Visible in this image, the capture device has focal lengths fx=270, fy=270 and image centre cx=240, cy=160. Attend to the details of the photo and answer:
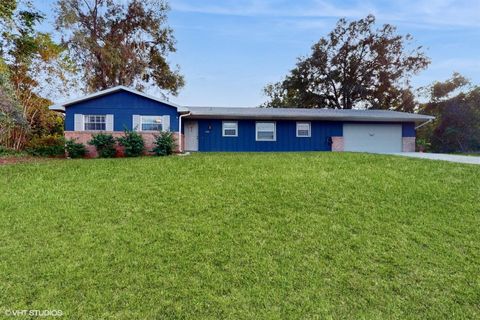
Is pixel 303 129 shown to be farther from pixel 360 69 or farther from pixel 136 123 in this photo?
pixel 360 69

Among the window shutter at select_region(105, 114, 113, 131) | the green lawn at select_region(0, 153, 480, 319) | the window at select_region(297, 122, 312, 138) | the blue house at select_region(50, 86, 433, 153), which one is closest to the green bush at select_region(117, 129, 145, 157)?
the blue house at select_region(50, 86, 433, 153)

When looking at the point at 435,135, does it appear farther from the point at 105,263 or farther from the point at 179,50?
the point at 105,263

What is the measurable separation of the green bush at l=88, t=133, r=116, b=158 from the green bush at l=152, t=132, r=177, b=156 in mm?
1947

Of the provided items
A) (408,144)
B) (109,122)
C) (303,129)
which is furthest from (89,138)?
(408,144)

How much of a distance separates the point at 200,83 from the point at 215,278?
20.3 metres

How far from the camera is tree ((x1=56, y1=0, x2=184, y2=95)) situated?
19.0 metres

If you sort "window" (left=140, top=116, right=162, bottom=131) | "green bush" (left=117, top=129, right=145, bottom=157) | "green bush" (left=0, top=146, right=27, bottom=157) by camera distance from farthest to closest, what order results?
"window" (left=140, top=116, right=162, bottom=131) → "green bush" (left=117, top=129, right=145, bottom=157) → "green bush" (left=0, top=146, right=27, bottom=157)

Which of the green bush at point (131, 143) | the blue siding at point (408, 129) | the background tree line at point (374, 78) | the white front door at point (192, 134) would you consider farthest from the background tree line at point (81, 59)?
the blue siding at point (408, 129)

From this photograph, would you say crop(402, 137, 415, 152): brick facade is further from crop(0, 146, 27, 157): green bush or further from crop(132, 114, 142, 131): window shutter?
crop(0, 146, 27, 157): green bush

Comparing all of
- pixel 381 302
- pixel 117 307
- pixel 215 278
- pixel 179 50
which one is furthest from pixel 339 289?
pixel 179 50

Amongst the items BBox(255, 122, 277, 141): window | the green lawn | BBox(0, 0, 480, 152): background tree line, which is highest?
BBox(0, 0, 480, 152): background tree line

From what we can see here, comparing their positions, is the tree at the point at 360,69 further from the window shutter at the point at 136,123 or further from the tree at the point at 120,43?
the window shutter at the point at 136,123

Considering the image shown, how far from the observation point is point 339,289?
3.03 m

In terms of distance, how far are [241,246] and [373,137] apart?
15.6m
